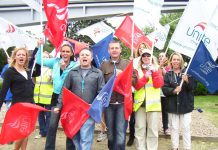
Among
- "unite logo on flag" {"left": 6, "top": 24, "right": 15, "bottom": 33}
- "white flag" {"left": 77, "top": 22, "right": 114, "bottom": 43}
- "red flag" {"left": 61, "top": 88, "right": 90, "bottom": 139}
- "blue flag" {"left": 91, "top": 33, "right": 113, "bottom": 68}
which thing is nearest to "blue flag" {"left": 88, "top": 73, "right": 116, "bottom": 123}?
"red flag" {"left": 61, "top": 88, "right": 90, "bottom": 139}

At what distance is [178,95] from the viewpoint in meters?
6.52

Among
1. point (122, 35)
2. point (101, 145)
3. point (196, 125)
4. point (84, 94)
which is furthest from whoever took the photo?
point (196, 125)

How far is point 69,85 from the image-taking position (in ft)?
18.9

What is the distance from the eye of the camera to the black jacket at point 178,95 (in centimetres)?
648

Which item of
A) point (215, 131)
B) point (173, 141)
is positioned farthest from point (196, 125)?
point (173, 141)

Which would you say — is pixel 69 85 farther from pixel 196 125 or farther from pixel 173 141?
pixel 196 125

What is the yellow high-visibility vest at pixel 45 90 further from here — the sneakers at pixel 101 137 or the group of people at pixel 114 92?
the sneakers at pixel 101 137

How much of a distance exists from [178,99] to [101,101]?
161 cm

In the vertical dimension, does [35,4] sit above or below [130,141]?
above

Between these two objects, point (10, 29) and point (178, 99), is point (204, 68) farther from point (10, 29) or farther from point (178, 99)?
point (10, 29)

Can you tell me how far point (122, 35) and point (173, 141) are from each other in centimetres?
256

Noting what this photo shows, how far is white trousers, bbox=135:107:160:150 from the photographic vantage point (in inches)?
246

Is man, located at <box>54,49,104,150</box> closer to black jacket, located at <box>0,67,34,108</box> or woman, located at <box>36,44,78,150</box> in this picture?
woman, located at <box>36,44,78,150</box>

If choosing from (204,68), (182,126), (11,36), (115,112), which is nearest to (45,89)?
(11,36)
